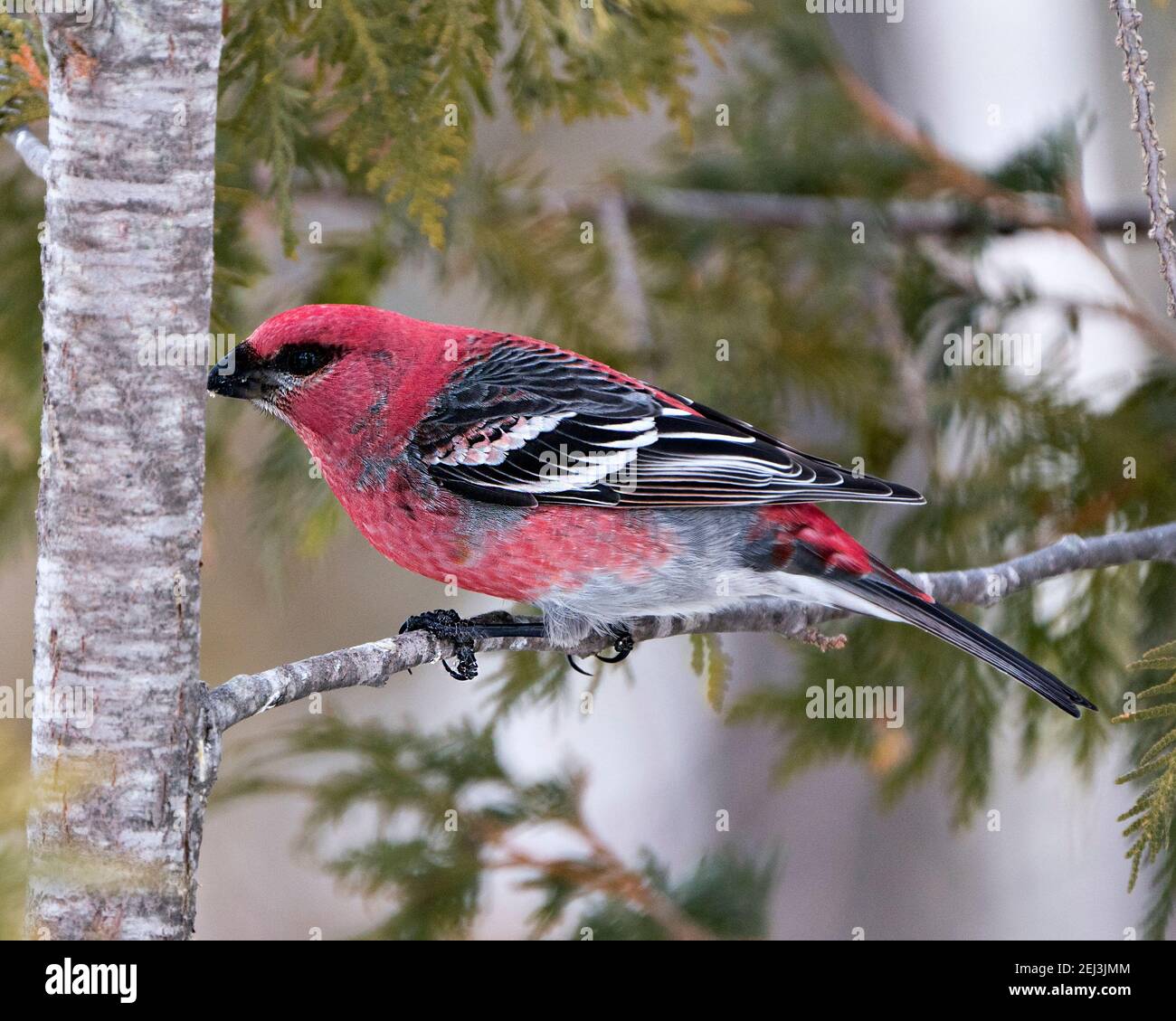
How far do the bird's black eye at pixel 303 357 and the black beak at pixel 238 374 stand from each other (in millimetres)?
59

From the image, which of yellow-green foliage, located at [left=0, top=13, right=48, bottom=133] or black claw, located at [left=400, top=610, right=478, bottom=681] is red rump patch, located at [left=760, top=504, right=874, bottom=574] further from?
yellow-green foliage, located at [left=0, top=13, right=48, bottom=133]

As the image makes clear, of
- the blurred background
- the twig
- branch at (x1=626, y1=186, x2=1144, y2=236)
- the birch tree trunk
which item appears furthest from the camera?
branch at (x1=626, y1=186, x2=1144, y2=236)

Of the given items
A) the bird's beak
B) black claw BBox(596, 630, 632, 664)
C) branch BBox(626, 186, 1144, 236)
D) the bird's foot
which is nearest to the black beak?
the bird's beak

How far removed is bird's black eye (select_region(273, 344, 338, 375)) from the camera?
323 centimetres

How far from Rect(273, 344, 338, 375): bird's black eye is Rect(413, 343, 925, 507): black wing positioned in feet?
1.09

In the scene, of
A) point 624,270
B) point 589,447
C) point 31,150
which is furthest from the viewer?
point 624,270

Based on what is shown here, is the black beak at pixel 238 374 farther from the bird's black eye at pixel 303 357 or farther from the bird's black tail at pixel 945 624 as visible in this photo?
the bird's black tail at pixel 945 624

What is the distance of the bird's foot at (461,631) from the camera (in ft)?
10.5

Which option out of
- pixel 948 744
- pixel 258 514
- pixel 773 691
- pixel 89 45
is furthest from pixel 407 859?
pixel 89 45

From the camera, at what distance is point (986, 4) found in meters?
6.82

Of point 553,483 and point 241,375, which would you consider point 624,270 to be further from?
point 241,375

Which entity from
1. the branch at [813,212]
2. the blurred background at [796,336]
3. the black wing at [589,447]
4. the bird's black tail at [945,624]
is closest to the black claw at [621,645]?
the blurred background at [796,336]

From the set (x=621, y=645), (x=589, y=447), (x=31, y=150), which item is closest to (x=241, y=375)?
(x=31, y=150)

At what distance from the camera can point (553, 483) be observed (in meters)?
3.43
